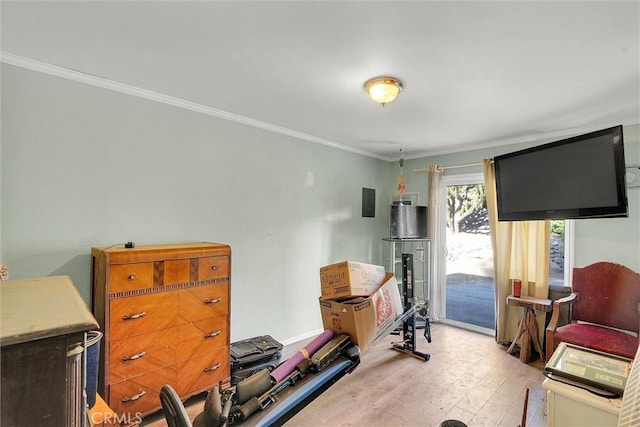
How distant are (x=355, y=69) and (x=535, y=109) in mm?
1758

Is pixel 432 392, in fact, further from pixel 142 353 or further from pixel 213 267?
pixel 142 353

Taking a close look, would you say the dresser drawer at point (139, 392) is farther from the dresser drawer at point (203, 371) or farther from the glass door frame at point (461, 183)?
the glass door frame at point (461, 183)

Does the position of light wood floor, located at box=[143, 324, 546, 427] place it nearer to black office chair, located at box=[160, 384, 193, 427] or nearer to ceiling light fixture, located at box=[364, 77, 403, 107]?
black office chair, located at box=[160, 384, 193, 427]

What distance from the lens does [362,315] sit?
5.29 ft

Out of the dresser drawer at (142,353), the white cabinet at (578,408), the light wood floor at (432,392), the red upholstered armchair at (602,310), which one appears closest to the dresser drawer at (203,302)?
the dresser drawer at (142,353)

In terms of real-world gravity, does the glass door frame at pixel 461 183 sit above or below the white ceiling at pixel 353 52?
below

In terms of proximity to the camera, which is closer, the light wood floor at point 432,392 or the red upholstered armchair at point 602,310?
the light wood floor at point 432,392

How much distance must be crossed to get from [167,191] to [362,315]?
1.92 meters

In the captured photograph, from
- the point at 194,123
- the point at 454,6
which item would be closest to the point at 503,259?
the point at 454,6

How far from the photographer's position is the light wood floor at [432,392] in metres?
2.19

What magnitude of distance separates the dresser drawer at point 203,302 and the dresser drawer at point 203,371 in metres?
0.30

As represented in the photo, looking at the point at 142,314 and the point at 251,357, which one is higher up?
the point at 142,314

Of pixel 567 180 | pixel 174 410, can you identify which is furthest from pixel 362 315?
pixel 567 180

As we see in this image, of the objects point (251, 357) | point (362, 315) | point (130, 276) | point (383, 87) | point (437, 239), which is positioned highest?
point (383, 87)
